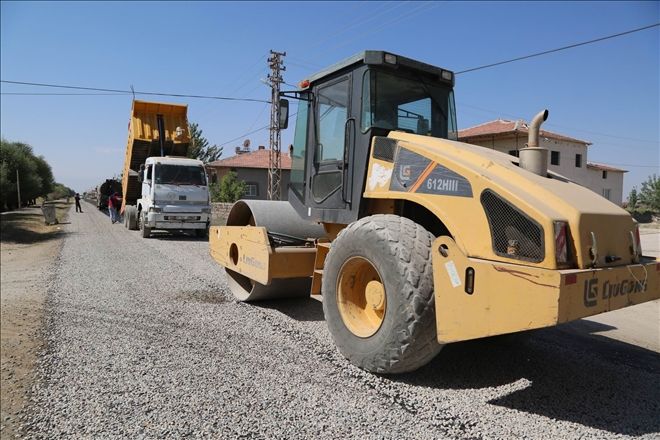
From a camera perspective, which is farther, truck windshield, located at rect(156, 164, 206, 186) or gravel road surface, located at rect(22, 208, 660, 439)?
truck windshield, located at rect(156, 164, 206, 186)

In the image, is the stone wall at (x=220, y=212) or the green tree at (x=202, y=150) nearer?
the stone wall at (x=220, y=212)

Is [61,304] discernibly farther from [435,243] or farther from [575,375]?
[575,375]

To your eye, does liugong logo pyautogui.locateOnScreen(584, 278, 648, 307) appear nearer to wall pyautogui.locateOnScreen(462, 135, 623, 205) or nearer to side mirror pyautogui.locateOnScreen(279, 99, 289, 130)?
side mirror pyautogui.locateOnScreen(279, 99, 289, 130)

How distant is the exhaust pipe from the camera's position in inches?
131

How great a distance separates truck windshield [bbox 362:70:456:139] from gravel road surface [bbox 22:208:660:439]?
212cm

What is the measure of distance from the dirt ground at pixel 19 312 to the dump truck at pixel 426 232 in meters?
2.25

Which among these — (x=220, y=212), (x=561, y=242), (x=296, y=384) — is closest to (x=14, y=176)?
(x=220, y=212)

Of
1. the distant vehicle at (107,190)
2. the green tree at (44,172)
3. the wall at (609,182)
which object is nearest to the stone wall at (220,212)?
the distant vehicle at (107,190)

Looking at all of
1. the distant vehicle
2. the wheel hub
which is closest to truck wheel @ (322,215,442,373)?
the wheel hub

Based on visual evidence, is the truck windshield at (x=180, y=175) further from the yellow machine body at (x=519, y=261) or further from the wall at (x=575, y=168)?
the wall at (x=575, y=168)

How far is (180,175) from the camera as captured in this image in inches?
547

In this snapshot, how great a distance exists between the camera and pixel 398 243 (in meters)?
3.31

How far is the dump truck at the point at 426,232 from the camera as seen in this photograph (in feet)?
9.00

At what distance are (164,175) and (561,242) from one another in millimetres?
12713
